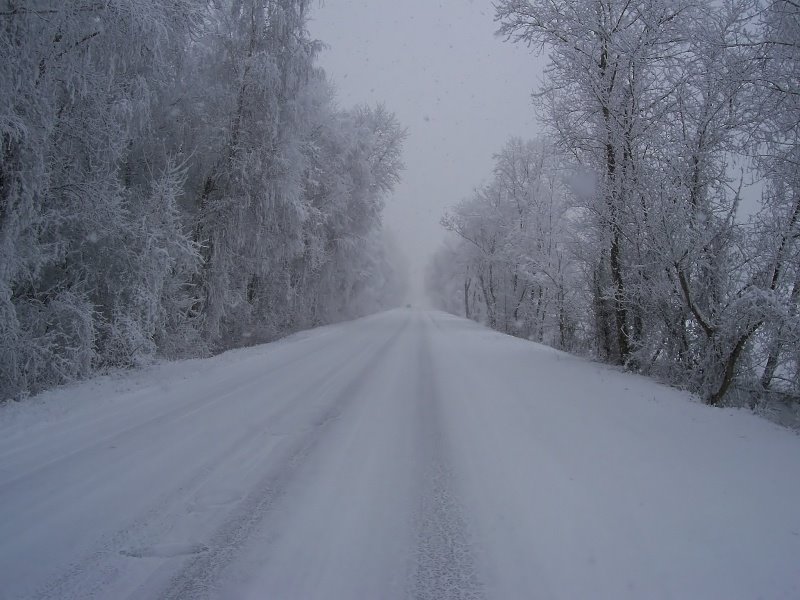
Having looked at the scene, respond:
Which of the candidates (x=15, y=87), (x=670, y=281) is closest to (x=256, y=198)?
(x=15, y=87)

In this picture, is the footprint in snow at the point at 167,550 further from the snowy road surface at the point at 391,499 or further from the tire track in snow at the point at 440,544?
the tire track in snow at the point at 440,544

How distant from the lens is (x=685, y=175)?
7.54 meters

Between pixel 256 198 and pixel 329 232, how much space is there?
11001mm

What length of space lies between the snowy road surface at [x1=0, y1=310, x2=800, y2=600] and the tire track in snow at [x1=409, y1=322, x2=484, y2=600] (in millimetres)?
14

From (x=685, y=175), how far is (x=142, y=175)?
38.9ft

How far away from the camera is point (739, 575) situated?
8.43 feet

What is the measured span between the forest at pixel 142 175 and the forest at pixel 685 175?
25.4 feet

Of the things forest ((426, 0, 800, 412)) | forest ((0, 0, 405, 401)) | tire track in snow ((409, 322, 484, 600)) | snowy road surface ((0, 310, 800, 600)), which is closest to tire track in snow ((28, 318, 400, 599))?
snowy road surface ((0, 310, 800, 600))

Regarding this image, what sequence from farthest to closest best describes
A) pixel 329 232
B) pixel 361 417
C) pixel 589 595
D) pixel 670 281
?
pixel 329 232
pixel 670 281
pixel 361 417
pixel 589 595

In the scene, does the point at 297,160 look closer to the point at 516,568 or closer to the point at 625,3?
the point at 625,3

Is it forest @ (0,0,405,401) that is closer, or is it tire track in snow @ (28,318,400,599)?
tire track in snow @ (28,318,400,599)

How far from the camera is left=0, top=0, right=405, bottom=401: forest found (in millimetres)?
6523

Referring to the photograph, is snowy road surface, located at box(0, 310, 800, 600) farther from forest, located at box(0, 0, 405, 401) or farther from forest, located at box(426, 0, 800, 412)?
forest, located at box(0, 0, 405, 401)

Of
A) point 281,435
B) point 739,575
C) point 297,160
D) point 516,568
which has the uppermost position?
point 297,160
